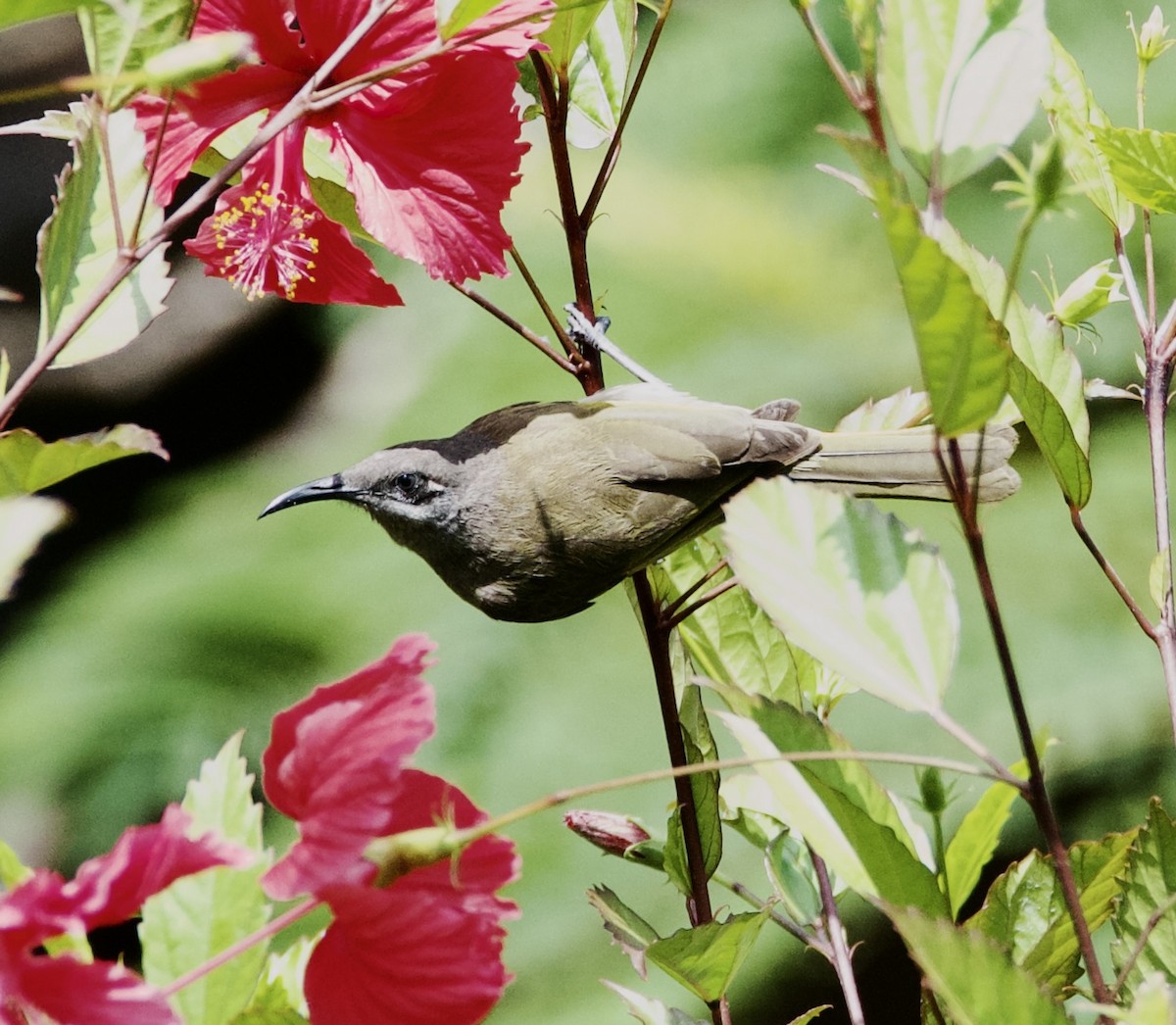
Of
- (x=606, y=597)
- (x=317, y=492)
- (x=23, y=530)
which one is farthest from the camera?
(x=606, y=597)

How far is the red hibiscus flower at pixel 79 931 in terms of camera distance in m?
0.30

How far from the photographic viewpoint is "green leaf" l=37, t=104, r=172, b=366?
43 cm

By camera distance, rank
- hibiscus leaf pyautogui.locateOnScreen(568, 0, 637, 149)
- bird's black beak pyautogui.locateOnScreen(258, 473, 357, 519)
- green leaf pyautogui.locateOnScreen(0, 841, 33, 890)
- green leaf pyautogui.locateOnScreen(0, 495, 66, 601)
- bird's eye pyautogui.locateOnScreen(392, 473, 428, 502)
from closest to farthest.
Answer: green leaf pyautogui.locateOnScreen(0, 495, 66, 601), green leaf pyautogui.locateOnScreen(0, 841, 33, 890), hibiscus leaf pyautogui.locateOnScreen(568, 0, 637, 149), bird's black beak pyautogui.locateOnScreen(258, 473, 357, 519), bird's eye pyautogui.locateOnScreen(392, 473, 428, 502)

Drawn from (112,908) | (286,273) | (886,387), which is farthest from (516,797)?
(112,908)

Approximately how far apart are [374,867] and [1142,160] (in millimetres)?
377

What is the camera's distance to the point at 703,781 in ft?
1.85

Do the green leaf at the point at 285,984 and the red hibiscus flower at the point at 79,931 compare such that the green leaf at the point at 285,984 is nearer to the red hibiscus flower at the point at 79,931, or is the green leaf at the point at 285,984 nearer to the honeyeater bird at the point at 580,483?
the red hibiscus flower at the point at 79,931

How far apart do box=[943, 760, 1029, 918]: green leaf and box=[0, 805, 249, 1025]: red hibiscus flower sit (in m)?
0.27

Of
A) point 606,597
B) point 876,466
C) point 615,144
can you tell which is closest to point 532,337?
point 615,144

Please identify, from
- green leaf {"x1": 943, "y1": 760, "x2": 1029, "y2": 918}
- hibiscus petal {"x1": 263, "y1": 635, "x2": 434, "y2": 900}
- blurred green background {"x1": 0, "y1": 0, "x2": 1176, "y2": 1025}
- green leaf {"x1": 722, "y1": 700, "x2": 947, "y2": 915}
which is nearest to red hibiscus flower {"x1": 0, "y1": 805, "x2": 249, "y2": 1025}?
hibiscus petal {"x1": 263, "y1": 635, "x2": 434, "y2": 900}

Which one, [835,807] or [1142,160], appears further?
[1142,160]

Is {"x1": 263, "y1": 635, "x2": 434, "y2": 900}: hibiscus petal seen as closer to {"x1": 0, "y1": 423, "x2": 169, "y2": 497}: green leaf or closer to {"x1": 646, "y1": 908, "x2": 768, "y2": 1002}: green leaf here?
{"x1": 0, "y1": 423, "x2": 169, "y2": 497}: green leaf

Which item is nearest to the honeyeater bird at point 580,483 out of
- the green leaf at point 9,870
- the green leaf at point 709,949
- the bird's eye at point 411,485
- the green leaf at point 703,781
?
the bird's eye at point 411,485

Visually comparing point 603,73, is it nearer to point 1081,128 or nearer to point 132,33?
point 1081,128
